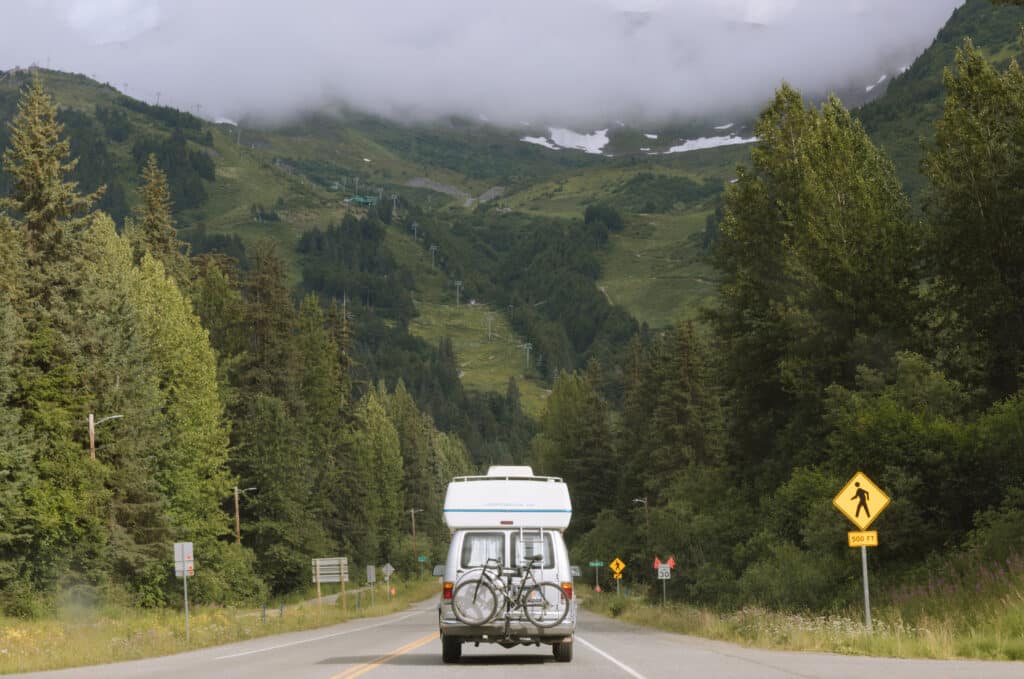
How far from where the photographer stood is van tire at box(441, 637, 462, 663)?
71.9 feet

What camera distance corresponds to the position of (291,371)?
84.2 m

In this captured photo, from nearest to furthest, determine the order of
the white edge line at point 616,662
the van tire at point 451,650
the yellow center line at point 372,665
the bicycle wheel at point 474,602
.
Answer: the white edge line at point 616,662
the yellow center line at point 372,665
the bicycle wheel at point 474,602
the van tire at point 451,650

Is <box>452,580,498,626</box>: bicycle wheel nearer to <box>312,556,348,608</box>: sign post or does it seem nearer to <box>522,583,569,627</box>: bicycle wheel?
<box>522,583,569,627</box>: bicycle wheel

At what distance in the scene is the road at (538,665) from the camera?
1783 centimetres

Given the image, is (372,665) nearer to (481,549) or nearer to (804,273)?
(481,549)

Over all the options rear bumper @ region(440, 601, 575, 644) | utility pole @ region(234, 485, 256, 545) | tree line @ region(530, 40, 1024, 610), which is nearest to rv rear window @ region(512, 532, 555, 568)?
rear bumper @ region(440, 601, 575, 644)

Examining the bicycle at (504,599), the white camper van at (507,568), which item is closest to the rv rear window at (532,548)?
the white camper van at (507,568)

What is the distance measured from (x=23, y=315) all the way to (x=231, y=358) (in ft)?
87.0

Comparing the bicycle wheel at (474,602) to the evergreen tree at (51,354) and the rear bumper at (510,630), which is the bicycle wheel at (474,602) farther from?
the evergreen tree at (51,354)

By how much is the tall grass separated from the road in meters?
0.91

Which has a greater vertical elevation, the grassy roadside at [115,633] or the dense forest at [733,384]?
the dense forest at [733,384]

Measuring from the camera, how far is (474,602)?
2092 centimetres

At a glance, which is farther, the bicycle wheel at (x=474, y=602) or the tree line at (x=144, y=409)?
the tree line at (x=144, y=409)

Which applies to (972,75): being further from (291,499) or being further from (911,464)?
(291,499)
